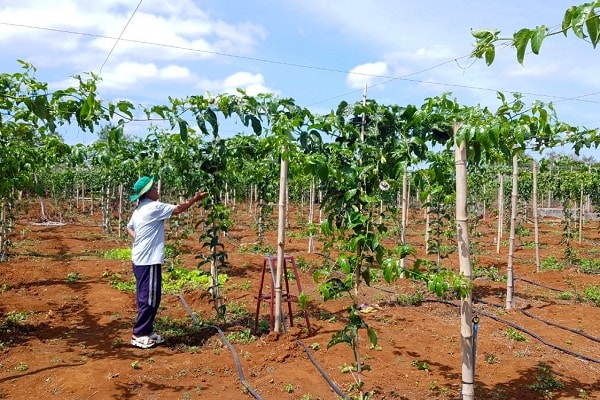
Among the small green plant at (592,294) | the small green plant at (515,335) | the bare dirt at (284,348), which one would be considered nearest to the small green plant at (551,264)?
the bare dirt at (284,348)

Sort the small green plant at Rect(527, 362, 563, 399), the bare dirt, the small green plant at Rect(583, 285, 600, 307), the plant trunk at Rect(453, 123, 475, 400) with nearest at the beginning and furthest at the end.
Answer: the plant trunk at Rect(453, 123, 475, 400) → the bare dirt → the small green plant at Rect(527, 362, 563, 399) → the small green plant at Rect(583, 285, 600, 307)

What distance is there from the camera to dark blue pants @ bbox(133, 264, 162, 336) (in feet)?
18.3

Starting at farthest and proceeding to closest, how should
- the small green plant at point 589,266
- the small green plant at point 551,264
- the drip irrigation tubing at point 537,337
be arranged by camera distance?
the small green plant at point 551,264 < the small green plant at point 589,266 < the drip irrigation tubing at point 537,337

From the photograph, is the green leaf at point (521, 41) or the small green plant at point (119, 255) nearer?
the green leaf at point (521, 41)

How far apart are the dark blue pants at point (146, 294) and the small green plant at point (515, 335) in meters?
4.54

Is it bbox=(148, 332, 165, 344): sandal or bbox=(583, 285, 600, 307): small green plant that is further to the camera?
bbox=(583, 285, 600, 307): small green plant

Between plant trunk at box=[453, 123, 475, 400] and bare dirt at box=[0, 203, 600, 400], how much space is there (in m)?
1.12

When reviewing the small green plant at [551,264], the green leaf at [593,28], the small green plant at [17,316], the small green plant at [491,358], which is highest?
the green leaf at [593,28]

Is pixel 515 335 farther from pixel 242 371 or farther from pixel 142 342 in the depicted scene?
pixel 142 342

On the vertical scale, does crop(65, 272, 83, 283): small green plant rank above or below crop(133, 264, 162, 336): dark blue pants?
below

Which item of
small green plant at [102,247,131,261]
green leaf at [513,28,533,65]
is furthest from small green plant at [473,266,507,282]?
green leaf at [513,28,533,65]

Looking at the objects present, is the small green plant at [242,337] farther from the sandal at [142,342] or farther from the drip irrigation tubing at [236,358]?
the sandal at [142,342]

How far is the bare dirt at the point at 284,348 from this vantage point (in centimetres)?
450

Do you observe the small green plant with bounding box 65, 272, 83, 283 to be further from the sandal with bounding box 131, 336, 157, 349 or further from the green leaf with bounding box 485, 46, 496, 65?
the green leaf with bounding box 485, 46, 496, 65
